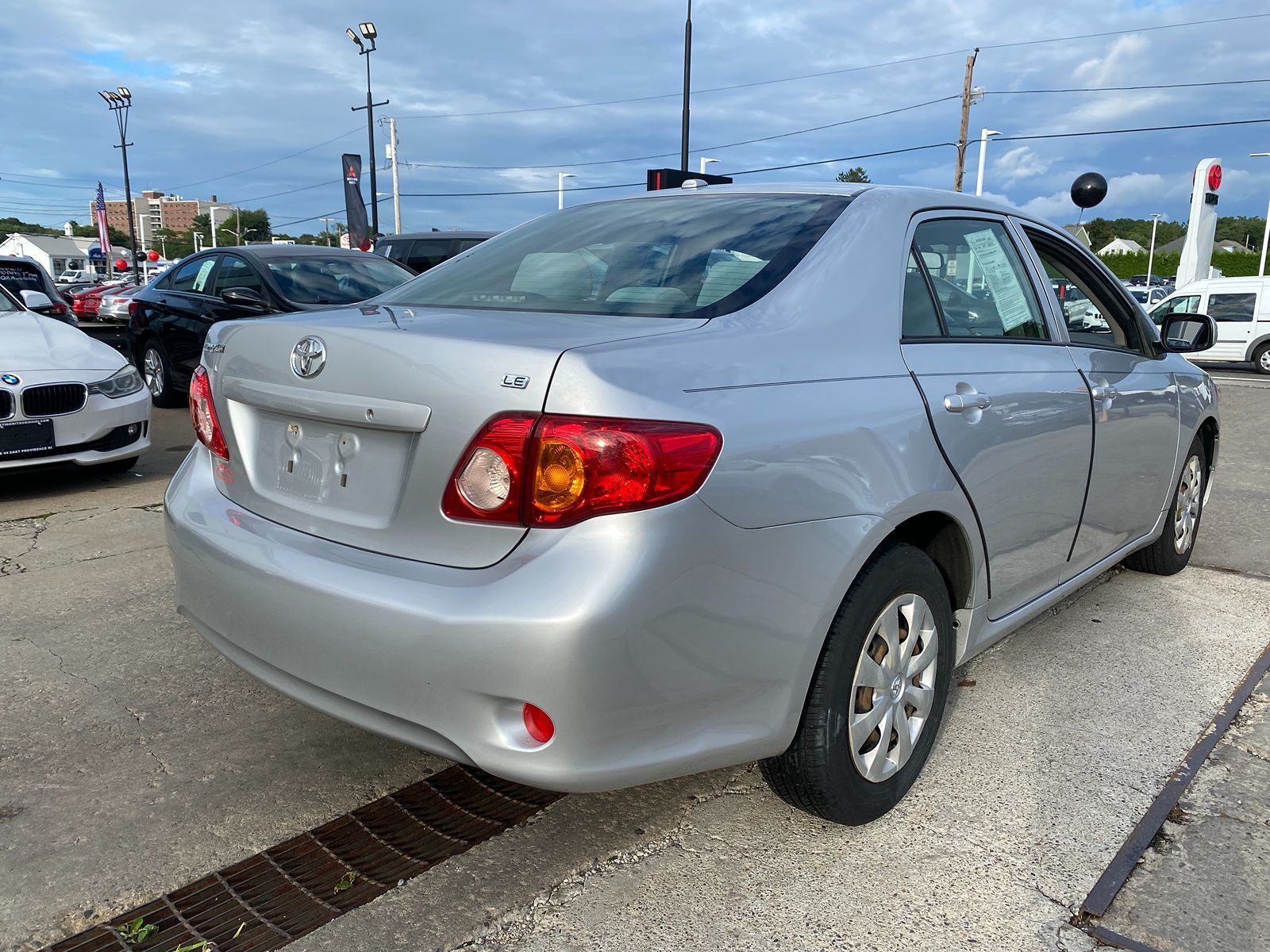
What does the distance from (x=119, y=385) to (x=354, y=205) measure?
2339 cm

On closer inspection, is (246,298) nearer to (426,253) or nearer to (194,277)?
(194,277)

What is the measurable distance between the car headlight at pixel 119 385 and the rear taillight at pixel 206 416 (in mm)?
3786

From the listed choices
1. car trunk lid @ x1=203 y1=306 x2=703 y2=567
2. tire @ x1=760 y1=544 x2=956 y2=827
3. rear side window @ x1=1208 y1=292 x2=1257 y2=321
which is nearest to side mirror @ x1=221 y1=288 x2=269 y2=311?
car trunk lid @ x1=203 y1=306 x2=703 y2=567

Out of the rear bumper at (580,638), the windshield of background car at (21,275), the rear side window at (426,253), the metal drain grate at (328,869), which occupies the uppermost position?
the rear side window at (426,253)

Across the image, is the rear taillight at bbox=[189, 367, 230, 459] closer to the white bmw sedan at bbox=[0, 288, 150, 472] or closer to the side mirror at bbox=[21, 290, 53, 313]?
the white bmw sedan at bbox=[0, 288, 150, 472]

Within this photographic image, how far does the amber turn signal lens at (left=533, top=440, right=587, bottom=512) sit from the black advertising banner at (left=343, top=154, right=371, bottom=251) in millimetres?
25104

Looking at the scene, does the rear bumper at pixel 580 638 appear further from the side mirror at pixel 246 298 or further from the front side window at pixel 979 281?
the side mirror at pixel 246 298

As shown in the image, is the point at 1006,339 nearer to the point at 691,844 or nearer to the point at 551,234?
the point at 551,234

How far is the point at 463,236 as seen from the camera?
15422 mm

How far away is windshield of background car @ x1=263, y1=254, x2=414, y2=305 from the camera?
26.5 feet

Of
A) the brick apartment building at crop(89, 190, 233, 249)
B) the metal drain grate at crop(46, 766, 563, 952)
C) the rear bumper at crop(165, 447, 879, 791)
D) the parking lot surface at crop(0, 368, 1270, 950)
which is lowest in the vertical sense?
the metal drain grate at crop(46, 766, 563, 952)

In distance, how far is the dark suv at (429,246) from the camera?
15.4 m

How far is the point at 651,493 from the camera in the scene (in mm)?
1786

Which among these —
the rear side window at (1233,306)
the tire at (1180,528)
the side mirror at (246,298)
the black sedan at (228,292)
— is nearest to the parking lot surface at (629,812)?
the tire at (1180,528)
